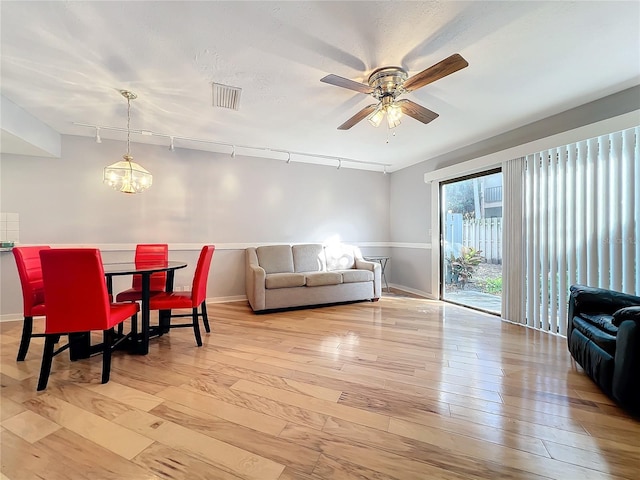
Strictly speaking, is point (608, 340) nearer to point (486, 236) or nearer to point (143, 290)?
point (486, 236)

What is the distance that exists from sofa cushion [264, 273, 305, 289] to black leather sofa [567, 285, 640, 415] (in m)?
2.92

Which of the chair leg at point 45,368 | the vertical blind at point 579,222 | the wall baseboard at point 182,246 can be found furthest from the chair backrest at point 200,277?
the vertical blind at point 579,222

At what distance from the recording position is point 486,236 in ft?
12.6

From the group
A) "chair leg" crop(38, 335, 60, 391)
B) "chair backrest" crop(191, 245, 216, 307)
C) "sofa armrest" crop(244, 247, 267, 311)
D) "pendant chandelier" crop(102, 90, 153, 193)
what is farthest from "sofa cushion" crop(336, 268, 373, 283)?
"chair leg" crop(38, 335, 60, 391)

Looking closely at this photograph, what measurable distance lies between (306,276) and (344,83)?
264 centimetres

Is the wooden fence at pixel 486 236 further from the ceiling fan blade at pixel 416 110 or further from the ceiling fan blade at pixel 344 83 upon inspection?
the ceiling fan blade at pixel 344 83

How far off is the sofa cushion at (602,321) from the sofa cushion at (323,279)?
268 centimetres

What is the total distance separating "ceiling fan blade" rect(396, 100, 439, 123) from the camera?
7.41 feet

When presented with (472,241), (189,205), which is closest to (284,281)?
(189,205)

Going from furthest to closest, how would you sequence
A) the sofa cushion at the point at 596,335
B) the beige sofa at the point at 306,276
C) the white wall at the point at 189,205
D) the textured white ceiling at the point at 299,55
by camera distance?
1. the beige sofa at the point at 306,276
2. the white wall at the point at 189,205
3. the sofa cushion at the point at 596,335
4. the textured white ceiling at the point at 299,55

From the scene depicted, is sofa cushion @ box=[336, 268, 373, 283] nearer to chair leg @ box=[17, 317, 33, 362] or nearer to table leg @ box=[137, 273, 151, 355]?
table leg @ box=[137, 273, 151, 355]

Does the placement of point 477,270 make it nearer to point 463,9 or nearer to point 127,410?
point 463,9

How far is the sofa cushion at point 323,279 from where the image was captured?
13.0ft

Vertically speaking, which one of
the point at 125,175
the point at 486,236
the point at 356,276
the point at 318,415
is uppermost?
the point at 125,175
